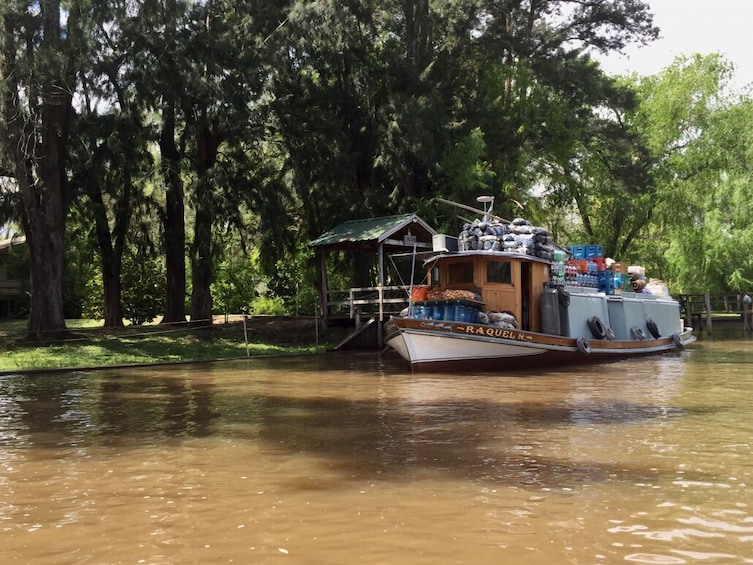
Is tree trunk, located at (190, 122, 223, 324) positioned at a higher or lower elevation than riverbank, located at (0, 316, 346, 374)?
higher

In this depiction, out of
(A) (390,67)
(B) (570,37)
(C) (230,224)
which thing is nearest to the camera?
(C) (230,224)

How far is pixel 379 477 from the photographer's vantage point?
720cm

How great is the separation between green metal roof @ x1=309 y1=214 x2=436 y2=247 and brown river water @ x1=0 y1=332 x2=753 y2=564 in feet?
40.2

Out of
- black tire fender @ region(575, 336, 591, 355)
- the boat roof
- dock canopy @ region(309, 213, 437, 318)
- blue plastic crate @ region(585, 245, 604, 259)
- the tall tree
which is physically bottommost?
black tire fender @ region(575, 336, 591, 355)

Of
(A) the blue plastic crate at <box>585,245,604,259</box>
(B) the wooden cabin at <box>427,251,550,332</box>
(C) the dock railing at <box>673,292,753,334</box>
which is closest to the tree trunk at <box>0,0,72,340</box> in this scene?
(B) the wooden cabin at <box>427,251,550,332</box>

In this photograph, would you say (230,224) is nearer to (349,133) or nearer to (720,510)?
(349,133)

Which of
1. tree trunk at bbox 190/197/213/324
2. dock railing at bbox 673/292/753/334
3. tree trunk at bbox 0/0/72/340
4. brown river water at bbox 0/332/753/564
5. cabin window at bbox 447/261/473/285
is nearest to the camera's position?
brown river water at bbox 0/332/753/564

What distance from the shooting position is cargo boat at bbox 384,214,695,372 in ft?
61.2

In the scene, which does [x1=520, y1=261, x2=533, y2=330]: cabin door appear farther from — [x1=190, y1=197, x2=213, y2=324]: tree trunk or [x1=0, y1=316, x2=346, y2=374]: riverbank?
[x1=190, y1=197, x2=213, y2=324]: tree trunk

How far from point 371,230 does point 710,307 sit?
2310 cm

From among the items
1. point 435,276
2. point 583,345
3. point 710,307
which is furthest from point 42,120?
point 710,307

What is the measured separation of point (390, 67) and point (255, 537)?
92.6 ft

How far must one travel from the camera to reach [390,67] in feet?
102

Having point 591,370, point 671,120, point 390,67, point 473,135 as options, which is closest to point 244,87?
point 390,67
